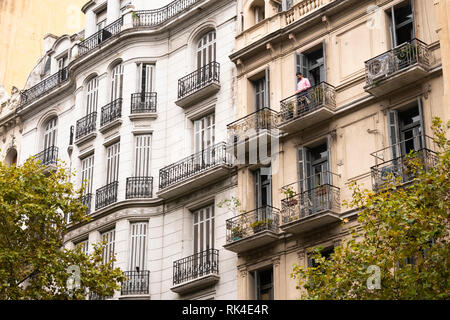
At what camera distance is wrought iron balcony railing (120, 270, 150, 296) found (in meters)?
32.5

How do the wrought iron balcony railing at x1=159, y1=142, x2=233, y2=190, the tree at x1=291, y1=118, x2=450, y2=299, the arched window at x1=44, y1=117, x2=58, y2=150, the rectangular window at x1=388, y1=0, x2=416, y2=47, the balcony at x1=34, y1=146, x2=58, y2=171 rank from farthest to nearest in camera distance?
the arched window at x1=44, y1=117, x2=58, y2=150, the balcony at x1=34, y1=146, x2=58, y2=171, the wrought iron balcony railing at x1=159, y1=142, x2=233, y2=190, the rectangular window at x1=388, y1=0, x2=416, y2=47, the tree at x1=291, y1=118, x2=450, y2=299

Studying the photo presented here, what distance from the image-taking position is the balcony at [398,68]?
2725 cm

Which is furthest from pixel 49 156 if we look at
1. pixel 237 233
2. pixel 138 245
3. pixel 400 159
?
pixel 400 159

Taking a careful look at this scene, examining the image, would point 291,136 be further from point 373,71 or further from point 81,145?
point 81,145

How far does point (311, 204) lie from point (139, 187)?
28.6 ft

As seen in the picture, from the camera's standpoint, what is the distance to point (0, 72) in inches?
1999

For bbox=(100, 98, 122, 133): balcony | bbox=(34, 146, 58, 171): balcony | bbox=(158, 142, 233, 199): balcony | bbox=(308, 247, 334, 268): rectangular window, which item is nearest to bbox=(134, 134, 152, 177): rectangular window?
bbox=(158, 142, 233, 199): balcony

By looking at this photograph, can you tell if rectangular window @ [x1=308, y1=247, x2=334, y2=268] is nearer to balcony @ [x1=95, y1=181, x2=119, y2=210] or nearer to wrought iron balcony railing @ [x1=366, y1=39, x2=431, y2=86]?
wrought iron balcony railing @ [x1=366, y1=39, x2=431, y2=86]

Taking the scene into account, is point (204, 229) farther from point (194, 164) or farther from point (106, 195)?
point (106, 195)

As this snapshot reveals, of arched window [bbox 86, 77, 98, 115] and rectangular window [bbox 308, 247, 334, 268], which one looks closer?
rectangular window [bbox 308, 247, 334, 268]

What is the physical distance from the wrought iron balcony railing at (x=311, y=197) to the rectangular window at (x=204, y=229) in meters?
3.74

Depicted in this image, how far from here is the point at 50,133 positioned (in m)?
41.7

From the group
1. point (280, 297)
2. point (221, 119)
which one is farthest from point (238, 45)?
point (280, 297)

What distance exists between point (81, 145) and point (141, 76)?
13.4 ft
